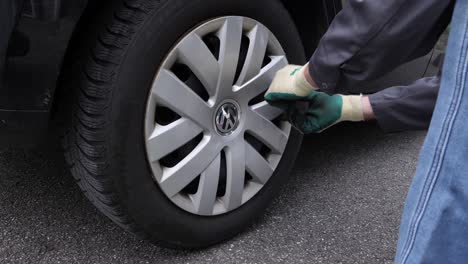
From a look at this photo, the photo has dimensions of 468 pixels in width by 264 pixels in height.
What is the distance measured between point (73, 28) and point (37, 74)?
Answer: 0.14 meters

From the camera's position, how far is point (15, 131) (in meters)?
1.24

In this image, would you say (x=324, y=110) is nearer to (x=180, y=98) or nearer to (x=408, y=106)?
(x=408, y=106)

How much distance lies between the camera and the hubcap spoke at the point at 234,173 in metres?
1.58

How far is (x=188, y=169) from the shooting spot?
1.47 metres

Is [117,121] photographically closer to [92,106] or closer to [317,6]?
[92,106]

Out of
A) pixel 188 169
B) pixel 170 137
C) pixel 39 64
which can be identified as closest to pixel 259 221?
pixel 188 169

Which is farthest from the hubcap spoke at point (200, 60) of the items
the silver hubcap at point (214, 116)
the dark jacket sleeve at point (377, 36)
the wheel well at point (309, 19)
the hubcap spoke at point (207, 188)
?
the dark jacket sleeve at point (377, 36)

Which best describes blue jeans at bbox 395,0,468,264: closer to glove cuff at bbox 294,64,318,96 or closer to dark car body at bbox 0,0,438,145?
glove cuff at bbox 294,64,318,96

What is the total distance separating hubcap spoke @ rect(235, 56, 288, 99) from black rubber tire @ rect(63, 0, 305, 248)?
0.68 feet

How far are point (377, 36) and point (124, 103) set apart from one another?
67 centimetres

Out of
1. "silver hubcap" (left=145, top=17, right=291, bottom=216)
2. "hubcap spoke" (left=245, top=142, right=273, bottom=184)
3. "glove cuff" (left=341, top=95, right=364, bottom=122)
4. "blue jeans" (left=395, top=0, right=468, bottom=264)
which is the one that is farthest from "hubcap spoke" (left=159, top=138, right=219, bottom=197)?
"blue jeans" (left=395, top=0, right=468, bottom=264)

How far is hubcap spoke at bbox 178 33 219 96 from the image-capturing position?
4.50ft

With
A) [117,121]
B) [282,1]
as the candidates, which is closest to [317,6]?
[282,1]

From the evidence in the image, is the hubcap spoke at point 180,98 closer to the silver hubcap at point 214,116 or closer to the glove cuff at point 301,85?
the silver hubcap at point 214,116
